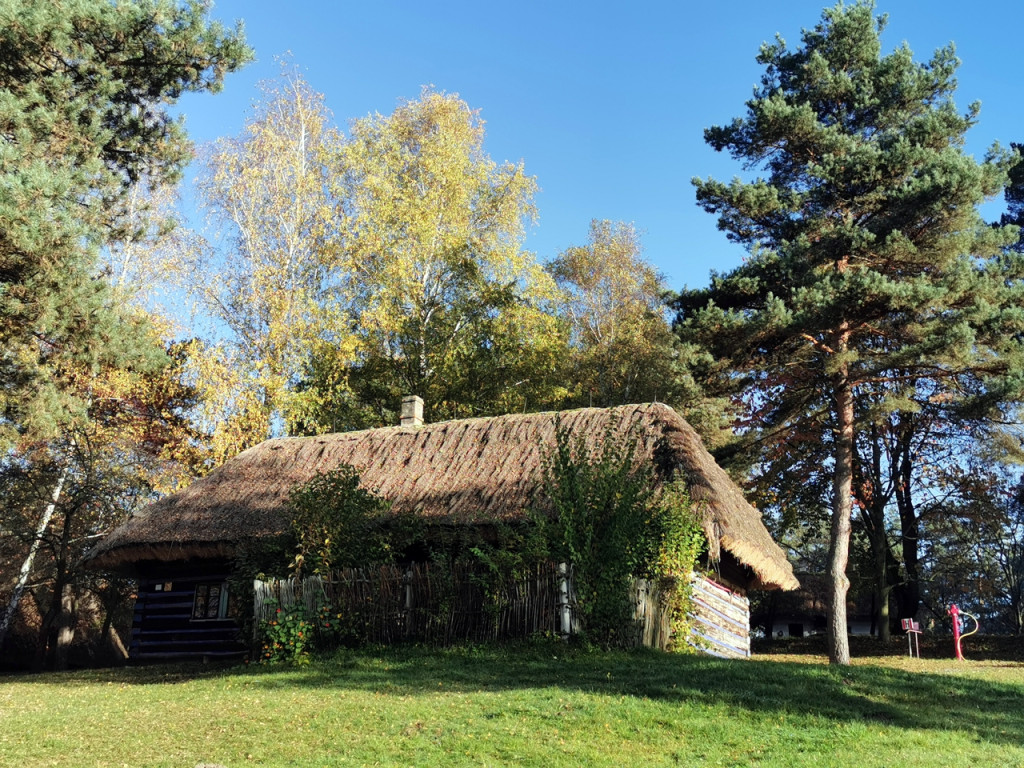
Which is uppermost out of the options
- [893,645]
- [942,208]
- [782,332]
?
[942,208]

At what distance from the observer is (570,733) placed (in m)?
7.35

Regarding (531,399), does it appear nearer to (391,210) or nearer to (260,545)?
(391,210)

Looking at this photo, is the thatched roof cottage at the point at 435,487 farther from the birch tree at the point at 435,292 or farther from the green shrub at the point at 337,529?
the birch tree at the point at 435,292

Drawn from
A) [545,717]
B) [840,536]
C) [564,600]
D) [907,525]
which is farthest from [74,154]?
[907,525]

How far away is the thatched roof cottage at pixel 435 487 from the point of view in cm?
1437

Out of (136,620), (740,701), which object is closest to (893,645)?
(740,701)

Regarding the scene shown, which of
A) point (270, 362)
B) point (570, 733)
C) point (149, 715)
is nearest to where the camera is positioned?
point (570, 733)

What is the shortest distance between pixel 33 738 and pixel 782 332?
13.0 meters

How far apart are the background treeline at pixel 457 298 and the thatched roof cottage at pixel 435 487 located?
5.81ft

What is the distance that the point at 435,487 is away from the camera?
1545cm

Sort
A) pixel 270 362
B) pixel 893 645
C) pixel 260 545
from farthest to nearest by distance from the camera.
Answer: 1. pixel 893 645
2. pixel 270 362
3. pixel 260 545

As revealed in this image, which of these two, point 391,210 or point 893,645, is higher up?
point 391,210

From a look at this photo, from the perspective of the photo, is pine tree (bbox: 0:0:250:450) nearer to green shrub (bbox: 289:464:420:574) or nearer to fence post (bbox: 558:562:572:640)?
green shrub (bbox: 289:464:420:574)

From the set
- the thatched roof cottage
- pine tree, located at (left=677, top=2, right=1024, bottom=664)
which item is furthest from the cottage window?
pine tree, located at (left=677, top=2, right=1024, bottom=664)
